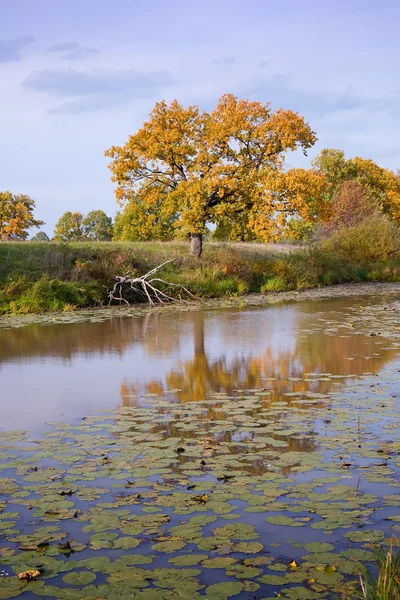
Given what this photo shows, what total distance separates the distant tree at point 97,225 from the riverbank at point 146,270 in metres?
48.0

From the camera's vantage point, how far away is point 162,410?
26.2 feet

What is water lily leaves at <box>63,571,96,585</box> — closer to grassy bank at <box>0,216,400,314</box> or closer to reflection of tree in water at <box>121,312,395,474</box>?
reflection of tree in water at <box>121,312,395,474</box>

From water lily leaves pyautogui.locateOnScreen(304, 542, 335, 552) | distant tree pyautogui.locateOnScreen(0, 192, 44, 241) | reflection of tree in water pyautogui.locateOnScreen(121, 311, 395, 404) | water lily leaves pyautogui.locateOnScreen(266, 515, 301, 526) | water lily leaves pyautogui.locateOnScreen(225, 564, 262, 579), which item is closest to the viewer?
water lily leaves pyautogui.locateOnScreen(225, 564, 262, 579)

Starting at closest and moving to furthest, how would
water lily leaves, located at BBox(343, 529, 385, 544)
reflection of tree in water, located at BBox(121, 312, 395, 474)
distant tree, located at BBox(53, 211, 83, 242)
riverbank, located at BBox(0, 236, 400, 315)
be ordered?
water lily leaves, located at BBox(343, 529, 385, 544)
reflection of tree in water, located at BBox(121, 312, 395, 474)
riverbank, located at BBox(0, 236, 400, 315)
distant tree, located at BBox(53, 211, 83, 242)

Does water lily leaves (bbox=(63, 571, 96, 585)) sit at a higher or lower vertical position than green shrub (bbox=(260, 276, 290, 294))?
lower

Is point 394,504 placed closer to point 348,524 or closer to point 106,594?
point 348,524

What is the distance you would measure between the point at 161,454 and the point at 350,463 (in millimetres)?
1590

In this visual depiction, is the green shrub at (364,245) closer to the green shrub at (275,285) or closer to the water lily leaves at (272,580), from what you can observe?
the green shrub at (275,285)

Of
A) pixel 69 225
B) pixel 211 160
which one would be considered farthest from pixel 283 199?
pixel 69 225

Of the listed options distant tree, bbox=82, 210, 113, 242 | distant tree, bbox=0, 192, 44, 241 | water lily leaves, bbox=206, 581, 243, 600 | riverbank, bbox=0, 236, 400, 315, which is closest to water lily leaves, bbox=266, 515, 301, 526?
water lily leaves, bbox=206, 581, 243, 600

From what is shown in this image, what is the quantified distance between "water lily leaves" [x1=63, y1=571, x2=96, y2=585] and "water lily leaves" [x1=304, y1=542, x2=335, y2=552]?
125 cm

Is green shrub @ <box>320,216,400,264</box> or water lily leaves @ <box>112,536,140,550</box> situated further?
green shrub @ <box>320,216,400,264</box>

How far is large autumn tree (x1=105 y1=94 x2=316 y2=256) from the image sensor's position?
2925cm

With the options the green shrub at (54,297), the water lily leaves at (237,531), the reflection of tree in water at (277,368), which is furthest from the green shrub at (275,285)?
the water lily leaves at (237,531)
